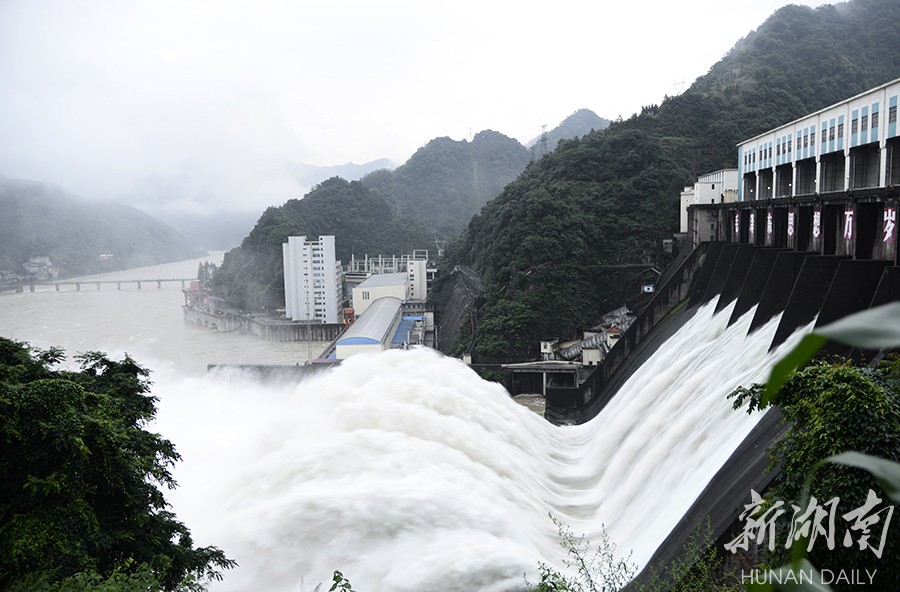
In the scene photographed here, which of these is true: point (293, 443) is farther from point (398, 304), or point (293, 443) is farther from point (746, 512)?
point (398, 304)

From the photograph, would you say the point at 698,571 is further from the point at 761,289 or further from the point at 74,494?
the point at 761,289

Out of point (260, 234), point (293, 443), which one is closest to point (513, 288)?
point (293, 443)

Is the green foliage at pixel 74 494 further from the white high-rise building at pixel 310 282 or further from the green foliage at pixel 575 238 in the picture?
the white high-rise building at pixel 310 282

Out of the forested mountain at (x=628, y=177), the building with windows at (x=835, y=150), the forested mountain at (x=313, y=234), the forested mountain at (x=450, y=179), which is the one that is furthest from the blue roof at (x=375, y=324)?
the forested mountain at (x=450, y=179)

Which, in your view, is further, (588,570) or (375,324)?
(375,324)

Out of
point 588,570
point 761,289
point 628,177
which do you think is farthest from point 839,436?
point 628,177

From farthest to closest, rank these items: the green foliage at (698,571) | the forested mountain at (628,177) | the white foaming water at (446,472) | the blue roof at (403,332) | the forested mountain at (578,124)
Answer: the forested mountain at (578,124) → the blue roof at (403,332) → the forested mountain at (628,177) → the white foaming water at (446,472) → the green foliage at (698,571)
